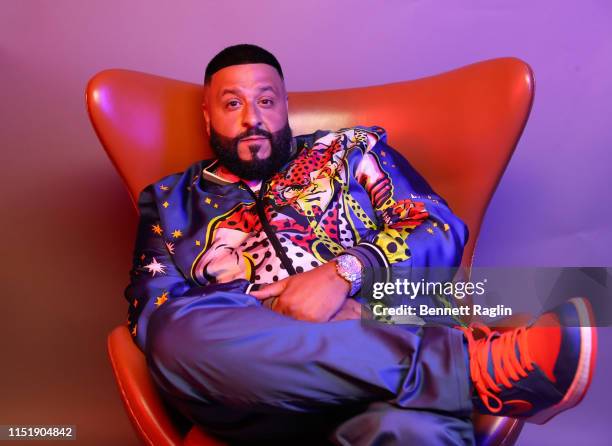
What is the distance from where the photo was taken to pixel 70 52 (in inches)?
82.7

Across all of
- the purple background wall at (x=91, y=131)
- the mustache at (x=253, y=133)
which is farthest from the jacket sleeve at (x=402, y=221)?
the purple background wall at (x=91, y=131)

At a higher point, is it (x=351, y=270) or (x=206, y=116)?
(x=206, y=116)

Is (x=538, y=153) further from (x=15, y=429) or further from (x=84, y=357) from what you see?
(x=15, y=429)

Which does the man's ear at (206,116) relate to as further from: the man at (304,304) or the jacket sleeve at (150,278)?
the jacket sleeve at (150,278)

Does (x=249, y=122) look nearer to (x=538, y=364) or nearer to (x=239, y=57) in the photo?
(x=239, y=57)

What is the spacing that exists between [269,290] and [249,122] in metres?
0.49

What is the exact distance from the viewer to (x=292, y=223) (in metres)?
1.44

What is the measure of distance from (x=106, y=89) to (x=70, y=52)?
2.08 feet

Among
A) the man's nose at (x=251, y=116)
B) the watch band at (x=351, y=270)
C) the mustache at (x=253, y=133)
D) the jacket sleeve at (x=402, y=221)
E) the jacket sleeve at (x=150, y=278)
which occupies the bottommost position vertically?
the jacket sleeve at (x=150, y=278)

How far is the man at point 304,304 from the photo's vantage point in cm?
94

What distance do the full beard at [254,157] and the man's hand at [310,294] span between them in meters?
0.39

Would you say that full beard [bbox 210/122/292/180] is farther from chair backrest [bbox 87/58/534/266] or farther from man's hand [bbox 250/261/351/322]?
man's hand [bbox 250/261/351/322]

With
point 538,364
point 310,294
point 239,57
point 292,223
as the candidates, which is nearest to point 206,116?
point 239,57

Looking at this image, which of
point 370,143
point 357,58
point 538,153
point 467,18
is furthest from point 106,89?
point 538,153
